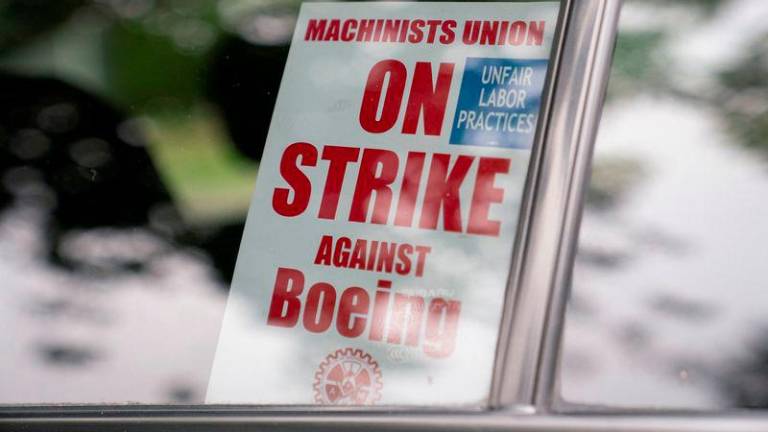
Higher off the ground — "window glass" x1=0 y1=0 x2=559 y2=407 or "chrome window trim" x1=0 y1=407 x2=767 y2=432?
"window glass" x1=0 y1=0 x2=559 y2=407

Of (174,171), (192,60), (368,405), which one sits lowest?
(368,405)

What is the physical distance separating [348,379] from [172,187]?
54 centimetres

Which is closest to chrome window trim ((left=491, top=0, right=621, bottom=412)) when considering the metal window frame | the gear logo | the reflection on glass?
the metal window frame

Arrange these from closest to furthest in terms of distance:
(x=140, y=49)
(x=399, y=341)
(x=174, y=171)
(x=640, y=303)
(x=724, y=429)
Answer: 1. (x=724, y=429)
2. (x=640, y=303)
3. (x=399, y=341)
4. (x=174, y=171)
5. (x=140, y=49)

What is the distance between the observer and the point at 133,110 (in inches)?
74.0

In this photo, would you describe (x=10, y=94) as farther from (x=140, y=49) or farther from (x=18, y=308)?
(x=18, y=308)

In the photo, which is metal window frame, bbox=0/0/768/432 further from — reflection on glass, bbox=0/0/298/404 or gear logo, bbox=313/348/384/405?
reflection on glass, bbox=0/0/298/404

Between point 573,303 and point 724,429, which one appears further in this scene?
point 573,303

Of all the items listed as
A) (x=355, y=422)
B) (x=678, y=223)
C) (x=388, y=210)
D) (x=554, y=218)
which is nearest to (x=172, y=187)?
(x=388, y=210)

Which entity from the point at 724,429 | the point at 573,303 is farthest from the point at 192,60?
the point at 724,429

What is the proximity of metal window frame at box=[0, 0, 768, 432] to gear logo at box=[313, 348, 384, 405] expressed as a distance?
4cm

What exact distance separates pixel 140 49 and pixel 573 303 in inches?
41.2

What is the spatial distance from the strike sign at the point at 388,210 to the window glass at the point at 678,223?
13cm

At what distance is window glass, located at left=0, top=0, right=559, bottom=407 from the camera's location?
152cm
